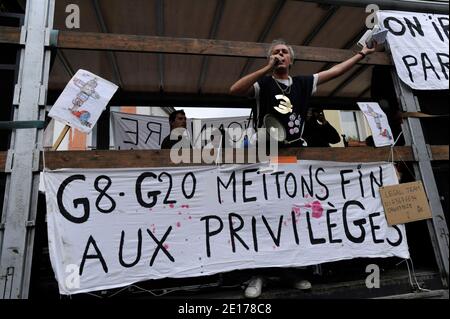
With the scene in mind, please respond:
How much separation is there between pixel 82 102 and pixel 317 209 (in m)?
Result: 2.08

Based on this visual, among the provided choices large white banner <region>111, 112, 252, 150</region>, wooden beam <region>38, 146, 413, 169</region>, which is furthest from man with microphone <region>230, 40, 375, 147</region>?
large white banner <region>111, 112, 252, 150</region>

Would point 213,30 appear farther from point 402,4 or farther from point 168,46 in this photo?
point 402,4

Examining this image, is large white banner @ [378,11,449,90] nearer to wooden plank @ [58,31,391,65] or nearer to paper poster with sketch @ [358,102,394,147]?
wooden plank @ [58,31,391,65]

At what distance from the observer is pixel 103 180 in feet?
8.03

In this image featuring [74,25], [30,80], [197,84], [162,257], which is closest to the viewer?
[162,257]

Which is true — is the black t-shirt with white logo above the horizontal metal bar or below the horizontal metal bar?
below

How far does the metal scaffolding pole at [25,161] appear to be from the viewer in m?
2.18

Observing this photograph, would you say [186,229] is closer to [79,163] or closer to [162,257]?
[162,257]

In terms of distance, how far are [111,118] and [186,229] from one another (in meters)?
3.60

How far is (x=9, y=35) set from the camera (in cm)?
262

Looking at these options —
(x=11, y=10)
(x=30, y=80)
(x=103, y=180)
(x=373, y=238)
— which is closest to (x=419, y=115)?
(x=373, y=238)

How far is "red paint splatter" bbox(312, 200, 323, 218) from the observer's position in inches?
105

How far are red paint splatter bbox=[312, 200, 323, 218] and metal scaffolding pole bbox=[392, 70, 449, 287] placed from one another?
3.27ft
